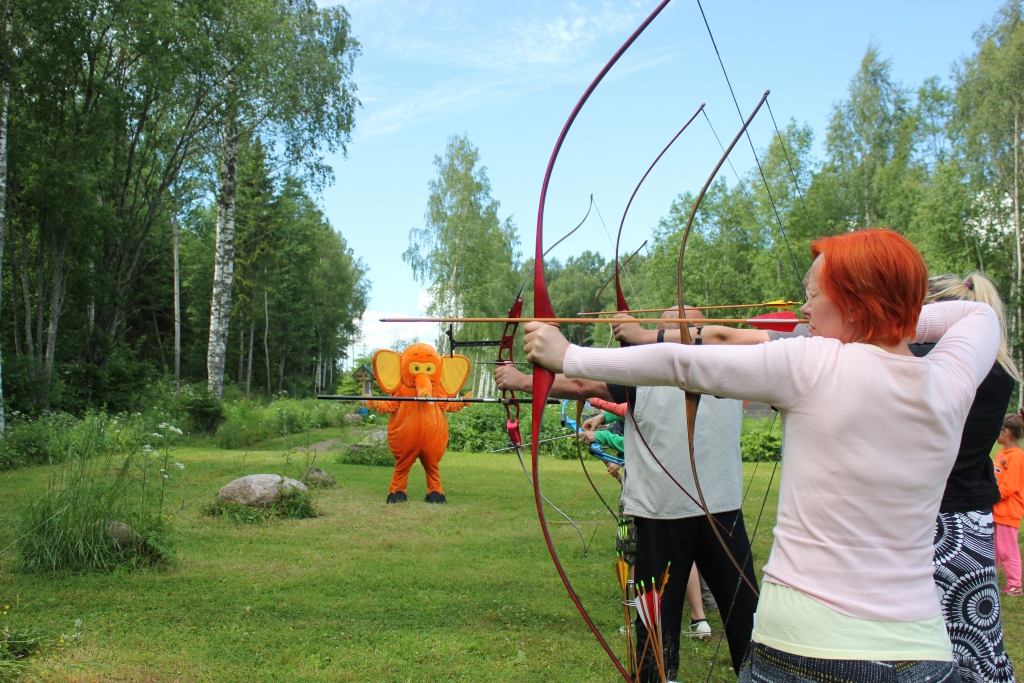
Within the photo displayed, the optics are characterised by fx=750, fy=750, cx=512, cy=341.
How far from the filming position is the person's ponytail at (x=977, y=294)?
6.19ft

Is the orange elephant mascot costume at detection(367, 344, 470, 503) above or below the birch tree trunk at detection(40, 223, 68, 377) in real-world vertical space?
below

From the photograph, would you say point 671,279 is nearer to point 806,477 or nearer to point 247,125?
point 247,125

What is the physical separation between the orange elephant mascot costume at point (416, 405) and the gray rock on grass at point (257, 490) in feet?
3.77

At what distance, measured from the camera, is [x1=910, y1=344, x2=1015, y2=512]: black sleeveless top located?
6.25ft

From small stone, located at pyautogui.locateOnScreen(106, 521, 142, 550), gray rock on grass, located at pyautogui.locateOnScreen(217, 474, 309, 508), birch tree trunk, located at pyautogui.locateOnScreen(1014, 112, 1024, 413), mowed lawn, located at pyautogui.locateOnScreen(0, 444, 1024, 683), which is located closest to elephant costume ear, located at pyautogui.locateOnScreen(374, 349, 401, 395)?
gray rock on grass, located at pyautogui.locateOnScreen(217, 474, 309, 508)

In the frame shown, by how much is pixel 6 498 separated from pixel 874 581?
6030mm

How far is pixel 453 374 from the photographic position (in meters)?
7.70

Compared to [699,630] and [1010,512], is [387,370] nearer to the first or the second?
[699,630]

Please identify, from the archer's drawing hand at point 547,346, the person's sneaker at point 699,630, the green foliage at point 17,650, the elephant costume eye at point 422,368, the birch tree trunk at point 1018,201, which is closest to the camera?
the archer's drawing hand at point 547,346

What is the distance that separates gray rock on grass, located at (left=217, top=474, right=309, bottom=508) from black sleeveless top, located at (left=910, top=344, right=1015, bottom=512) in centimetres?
559

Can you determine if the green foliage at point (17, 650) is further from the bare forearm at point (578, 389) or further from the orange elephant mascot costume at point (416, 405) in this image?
the orange elephant mascot costume at point (416, 405)

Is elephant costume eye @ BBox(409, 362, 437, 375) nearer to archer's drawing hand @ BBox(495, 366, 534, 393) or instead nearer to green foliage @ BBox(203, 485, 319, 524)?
green foliage @ BBox(203, 485, 319, 524)

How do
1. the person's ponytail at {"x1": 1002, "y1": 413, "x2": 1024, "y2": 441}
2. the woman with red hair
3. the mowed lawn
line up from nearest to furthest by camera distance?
the woman with red hair
the mowed lawn
the person's ponytail at {"x1": 1002, "y1": 413, "x2": 1024, "y2": 441}

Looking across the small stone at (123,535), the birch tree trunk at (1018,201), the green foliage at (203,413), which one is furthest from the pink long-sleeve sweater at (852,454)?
the birch tree trunk at (1018,201)
